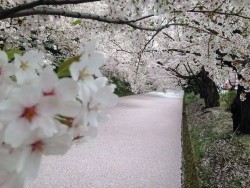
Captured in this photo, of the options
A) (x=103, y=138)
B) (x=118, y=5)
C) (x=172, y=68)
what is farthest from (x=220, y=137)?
(x=172, y=68)

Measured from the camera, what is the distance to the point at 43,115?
20.4 inches

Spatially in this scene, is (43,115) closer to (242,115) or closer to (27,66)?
(27,66)

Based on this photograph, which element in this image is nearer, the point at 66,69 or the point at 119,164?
the point at 66,69

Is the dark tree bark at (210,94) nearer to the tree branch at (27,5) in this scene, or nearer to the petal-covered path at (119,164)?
the petal-covered path at (119,164)

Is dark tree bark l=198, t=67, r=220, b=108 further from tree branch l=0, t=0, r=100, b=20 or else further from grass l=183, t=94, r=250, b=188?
tree branch l=0, t=0, r=100, b=20

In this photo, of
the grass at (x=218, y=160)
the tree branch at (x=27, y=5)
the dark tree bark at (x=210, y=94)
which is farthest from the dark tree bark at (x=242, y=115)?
the dark tree bark at (x=210, y=94)

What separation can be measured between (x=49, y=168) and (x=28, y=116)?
5.06 metres

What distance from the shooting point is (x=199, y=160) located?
4.98 metres

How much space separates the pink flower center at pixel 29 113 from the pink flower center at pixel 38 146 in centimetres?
4

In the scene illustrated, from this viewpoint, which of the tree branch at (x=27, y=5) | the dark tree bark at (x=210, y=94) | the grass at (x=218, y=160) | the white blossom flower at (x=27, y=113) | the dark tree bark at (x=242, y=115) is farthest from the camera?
the dark tree bark at (x=210, y=94)

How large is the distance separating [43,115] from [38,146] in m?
0.05

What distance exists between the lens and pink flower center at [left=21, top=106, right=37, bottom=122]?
1.69 feet

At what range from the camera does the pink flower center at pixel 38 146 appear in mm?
533

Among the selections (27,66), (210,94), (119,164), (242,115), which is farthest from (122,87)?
(27,66)
